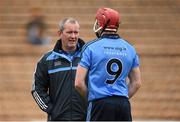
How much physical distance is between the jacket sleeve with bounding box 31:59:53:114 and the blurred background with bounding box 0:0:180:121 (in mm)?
6811

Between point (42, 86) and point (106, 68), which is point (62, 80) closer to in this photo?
point (42, 86)

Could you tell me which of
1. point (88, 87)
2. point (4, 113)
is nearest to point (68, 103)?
point (88, 87)

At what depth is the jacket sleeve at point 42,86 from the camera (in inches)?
266

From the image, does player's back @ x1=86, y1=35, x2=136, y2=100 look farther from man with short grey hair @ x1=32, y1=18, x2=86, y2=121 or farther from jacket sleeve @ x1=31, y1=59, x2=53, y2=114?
jacket sleeve @ x1=31, y1=59, x2=53, y2=114

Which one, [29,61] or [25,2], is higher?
[25,2]

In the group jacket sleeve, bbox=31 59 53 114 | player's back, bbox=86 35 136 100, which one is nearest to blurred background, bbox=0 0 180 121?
jacket sleeve, bbox=31 59 53 114

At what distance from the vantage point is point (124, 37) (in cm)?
1609

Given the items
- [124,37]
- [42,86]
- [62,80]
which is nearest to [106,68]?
[62,80]

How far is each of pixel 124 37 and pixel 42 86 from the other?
9413 mm

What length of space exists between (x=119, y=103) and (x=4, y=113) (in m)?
8.56

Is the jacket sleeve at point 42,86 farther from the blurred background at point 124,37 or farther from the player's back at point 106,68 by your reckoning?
the blurred background at point 124,37

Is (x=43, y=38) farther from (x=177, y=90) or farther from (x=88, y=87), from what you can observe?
(x=88, y=87)

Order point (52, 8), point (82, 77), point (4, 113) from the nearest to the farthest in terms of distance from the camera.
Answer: point (82, 77)
point (4, 113)
point (52, 8)

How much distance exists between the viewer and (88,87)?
A: 232 inches
